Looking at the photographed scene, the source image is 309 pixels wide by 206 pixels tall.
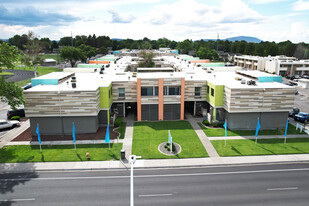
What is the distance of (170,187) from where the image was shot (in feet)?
77.3

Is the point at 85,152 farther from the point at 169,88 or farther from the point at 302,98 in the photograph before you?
the point at 302,98

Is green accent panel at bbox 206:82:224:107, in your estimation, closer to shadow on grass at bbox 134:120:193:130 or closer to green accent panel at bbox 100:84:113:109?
shadow on grass at bbox 134:120:193:130

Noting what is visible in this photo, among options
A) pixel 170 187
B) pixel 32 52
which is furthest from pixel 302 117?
pixel 32 52

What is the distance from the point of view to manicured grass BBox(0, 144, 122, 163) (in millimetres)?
29328

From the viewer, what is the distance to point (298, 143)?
3359 cm

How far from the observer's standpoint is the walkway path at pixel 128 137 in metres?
31.8

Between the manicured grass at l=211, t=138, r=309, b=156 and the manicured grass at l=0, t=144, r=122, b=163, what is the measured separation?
1443cm

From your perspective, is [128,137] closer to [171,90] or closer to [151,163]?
[151,163]

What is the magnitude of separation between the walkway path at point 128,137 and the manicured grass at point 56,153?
1.04 meters

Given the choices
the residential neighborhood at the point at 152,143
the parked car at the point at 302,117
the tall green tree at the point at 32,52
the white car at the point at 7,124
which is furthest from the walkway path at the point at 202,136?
the tall green tree at the point at 32,52

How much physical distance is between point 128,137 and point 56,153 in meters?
10.3

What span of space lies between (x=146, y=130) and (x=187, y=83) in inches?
476

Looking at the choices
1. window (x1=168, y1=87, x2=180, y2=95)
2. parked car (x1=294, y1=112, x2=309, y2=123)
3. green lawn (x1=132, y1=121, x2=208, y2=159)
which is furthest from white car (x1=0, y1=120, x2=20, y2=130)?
parked car (x1=294, y1=112, x2=309, y2=123)

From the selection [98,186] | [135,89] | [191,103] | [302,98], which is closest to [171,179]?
[98,186]
